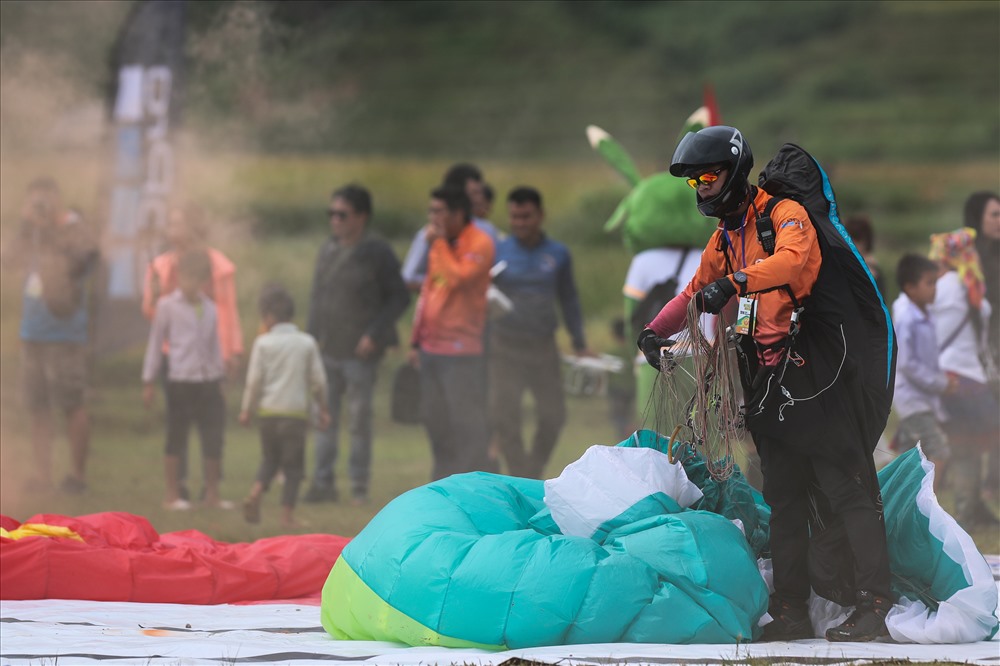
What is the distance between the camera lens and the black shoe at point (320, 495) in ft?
26.0

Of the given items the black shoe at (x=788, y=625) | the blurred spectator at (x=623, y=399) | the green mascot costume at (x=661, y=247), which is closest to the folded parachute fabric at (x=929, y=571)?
the black shoe at (x=788, y=625)

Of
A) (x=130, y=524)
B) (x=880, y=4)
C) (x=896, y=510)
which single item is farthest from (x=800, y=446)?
(x=880, y=4)

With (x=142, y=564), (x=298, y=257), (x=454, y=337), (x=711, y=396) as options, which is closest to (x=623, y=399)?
(x=454, y=337)

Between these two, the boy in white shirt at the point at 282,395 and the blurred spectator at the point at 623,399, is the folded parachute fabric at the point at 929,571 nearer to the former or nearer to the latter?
the boy in white shirt at the point at 282,395

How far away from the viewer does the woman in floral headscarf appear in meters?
7.14

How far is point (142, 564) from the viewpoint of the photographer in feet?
17.4

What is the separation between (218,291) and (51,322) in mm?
968

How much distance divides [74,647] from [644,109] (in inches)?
449

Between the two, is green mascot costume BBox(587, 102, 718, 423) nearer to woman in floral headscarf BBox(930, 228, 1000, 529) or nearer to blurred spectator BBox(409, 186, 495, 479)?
blurred spectator BBox(409, 186, 495, 479)

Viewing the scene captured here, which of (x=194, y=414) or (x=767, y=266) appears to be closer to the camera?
(x=767, y=266)

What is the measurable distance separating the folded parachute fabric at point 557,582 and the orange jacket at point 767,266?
0.54 m

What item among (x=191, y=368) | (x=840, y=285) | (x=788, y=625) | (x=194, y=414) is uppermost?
(x=840, y=285)

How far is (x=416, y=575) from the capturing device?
4.16 m

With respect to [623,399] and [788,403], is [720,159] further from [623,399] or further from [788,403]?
[623,399]
